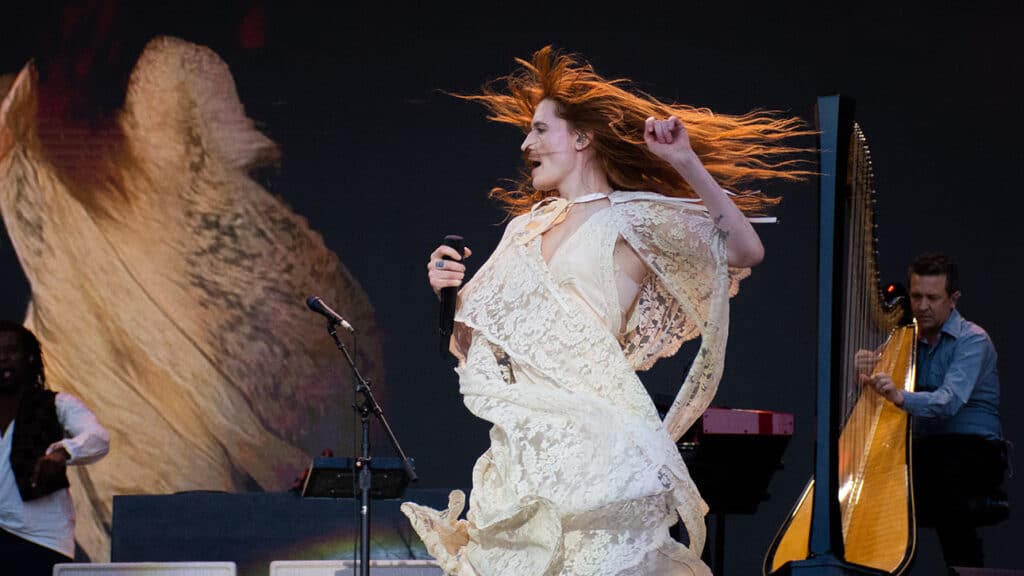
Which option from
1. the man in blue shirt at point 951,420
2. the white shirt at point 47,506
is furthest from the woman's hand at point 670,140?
the white shirt at point 47,506

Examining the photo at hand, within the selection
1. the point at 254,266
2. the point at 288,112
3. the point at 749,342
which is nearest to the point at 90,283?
the point at 254,266

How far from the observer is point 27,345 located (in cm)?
554

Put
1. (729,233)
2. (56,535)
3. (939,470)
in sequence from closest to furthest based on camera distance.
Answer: (729,233) → (939,470) → (56,535)

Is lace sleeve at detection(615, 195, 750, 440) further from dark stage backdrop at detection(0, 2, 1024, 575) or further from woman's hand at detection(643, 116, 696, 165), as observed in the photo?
dark stage backdrop at detection(0, 2, 1024, 575)

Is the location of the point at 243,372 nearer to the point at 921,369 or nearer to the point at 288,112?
the point at 288,112

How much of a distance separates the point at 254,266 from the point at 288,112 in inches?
29.7

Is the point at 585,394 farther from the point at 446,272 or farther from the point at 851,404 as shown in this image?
the point at 851,404

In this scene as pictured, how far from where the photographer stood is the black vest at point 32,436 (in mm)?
5160

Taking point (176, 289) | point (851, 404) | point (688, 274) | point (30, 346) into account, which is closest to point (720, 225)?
point (688, 274)

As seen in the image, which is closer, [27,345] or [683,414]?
[683,414]

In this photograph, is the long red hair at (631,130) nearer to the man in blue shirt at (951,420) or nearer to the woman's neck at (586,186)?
the woman's neck at (586,186)

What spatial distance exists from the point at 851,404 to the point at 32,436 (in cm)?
310

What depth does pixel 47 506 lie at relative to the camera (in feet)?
17.1

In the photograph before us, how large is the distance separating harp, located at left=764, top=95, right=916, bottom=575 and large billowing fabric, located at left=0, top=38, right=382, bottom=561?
9.82 ft
